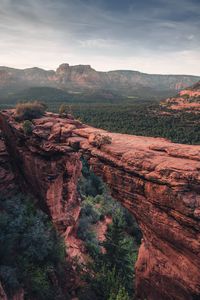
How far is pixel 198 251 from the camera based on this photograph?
2166 cm

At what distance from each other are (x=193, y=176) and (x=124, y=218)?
32937 millimetres

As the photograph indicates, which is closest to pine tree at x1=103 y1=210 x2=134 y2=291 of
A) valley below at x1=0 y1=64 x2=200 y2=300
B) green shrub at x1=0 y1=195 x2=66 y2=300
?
valley below at x1=0 y1=64 x2=200 y2=300

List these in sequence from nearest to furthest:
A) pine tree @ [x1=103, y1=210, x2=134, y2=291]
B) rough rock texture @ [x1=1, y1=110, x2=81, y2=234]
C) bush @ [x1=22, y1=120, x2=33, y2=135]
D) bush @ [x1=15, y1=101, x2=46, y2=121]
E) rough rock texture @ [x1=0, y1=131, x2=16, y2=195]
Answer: pine tree @ [x1=103, y1=210, x2=134, y2=291] < rough rock texture @ [x1=0, y1=131, x2=16, y2=195] < rough rock texture @ [x1=1, y1=110, x2=81, y2=234] < bush @ [x1=22, y1=120, x2=33, y2=135] < bush @ [x1=15, y1=101, x2=46, y2=121]

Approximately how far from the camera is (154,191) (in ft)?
78.9

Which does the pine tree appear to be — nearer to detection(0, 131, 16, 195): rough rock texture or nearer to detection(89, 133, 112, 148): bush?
detection(89, 133, 112, 148): bush

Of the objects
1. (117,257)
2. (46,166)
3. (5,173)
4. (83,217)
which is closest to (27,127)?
(46,166)

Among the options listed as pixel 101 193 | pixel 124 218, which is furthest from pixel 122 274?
pixel 101 193

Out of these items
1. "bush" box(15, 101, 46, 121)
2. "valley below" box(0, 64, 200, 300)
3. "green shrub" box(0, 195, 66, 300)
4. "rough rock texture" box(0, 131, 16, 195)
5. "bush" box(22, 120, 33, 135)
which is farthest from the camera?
"bush" box(15, 101, 46, 121)

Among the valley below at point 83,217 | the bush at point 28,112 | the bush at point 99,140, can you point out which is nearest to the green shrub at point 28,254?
the valley below at point 83,217

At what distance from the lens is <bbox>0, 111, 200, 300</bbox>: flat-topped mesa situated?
72.9 feet

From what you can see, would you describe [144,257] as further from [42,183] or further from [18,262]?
[42,183]

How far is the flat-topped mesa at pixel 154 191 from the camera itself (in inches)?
875

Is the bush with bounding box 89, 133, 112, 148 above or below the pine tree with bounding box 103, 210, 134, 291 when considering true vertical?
above

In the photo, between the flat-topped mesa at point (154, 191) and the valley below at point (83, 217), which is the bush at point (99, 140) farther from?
the flat-topped mesa at point (154, 191)
